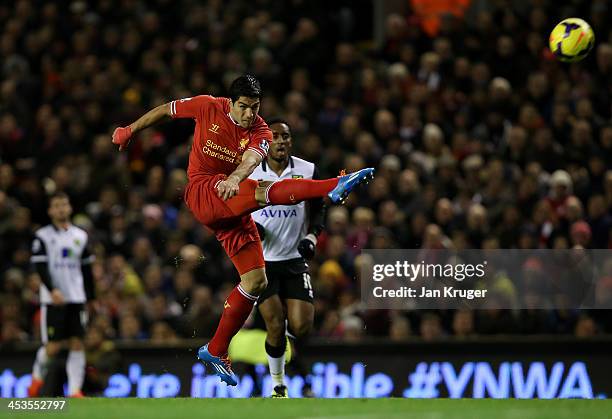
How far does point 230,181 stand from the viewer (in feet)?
28.9

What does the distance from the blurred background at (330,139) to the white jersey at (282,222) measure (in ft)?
7.92

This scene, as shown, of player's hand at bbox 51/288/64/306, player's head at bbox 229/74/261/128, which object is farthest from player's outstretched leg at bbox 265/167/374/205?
player's hand at bbox 51/288/64/306

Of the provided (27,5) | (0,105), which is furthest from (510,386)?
(27,5)

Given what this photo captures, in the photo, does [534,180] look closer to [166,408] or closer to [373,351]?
Result: [373,351]

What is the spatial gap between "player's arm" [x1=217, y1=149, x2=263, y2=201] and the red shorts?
0.47 feet

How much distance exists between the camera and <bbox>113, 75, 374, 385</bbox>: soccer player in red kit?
888 cm

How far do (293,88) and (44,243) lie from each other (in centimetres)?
468

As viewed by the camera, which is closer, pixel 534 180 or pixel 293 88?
pixel 534 180

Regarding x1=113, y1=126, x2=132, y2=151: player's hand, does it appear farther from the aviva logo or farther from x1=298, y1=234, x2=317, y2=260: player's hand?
x1=298, y1=234, x2=317, y2=260: player's hand

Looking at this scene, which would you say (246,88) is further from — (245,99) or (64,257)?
(64,257)

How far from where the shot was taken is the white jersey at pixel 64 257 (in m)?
12.3

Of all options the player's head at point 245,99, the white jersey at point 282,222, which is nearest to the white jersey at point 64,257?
the white jersey at point 282,222

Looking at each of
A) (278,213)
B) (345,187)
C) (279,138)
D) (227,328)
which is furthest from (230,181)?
(278,213)

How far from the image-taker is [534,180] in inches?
530
